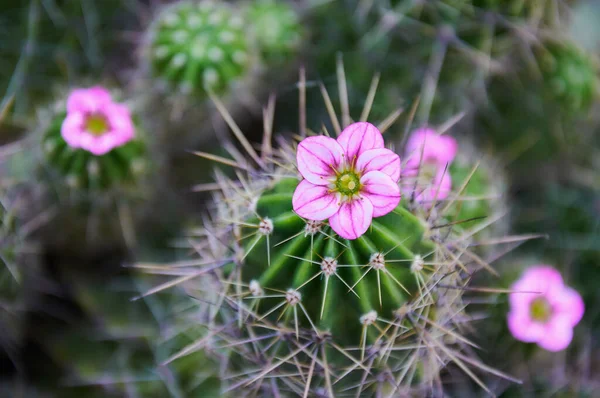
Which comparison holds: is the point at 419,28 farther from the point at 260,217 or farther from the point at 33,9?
the point at 33,9

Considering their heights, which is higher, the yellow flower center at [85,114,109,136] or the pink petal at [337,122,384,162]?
the pink petal at [337,122,384,162]

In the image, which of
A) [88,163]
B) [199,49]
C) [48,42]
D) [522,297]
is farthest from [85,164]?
[522,297]

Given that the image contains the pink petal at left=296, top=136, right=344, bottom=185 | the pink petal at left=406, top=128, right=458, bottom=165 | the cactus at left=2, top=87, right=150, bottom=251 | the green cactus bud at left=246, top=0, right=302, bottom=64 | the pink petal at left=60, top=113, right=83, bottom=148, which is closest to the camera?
the pink petal at left=296, top=136, right=344, bottom=185

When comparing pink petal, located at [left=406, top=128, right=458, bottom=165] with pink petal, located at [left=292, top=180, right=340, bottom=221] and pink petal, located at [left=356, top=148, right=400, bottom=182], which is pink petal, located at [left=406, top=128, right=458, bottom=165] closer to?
pink petal, located at [left=356, top=148, right=400, bottom=182]

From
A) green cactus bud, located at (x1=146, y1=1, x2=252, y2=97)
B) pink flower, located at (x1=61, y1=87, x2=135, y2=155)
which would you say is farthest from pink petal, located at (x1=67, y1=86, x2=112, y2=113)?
green cactus bud, located at (x1=146, y1=1, x2=252, y2=97)

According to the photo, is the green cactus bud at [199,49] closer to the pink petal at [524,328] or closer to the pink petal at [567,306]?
the pink petal at [524,328]

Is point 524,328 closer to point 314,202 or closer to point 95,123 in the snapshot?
point 314,202

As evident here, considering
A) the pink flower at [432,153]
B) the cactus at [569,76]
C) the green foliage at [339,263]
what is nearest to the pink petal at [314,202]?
the green foliage at [339,263]
